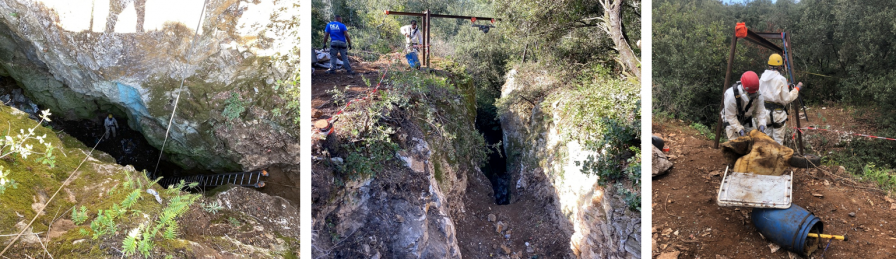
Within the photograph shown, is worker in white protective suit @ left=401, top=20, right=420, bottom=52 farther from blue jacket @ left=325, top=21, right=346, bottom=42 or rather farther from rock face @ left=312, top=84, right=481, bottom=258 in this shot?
blue jacket @ left=325, top=21, right=346, bottom=42

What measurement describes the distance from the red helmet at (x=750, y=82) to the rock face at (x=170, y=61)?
3.66 metres

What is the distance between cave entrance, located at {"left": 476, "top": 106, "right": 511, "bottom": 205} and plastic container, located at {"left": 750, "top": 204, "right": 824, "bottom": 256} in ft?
10.3

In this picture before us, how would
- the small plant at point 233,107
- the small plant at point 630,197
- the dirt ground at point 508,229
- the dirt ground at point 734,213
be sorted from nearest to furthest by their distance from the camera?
1. the dirt ground at point 734,213
2. the small plant at point 630,197
3. the small plant at point 233,107
4. the dirt ground at point 508,229

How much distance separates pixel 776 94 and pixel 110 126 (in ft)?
Result: 23.0

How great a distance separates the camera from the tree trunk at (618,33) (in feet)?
11.7

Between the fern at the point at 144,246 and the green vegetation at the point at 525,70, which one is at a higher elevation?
the green vegetation at the point at 525,70

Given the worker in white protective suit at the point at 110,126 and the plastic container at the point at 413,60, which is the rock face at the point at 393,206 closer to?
the plastic container at the point at 413,60

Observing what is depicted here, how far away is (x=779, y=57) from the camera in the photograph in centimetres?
327

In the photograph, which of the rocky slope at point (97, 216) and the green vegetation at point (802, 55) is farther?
the green vegetation at point (802, 55)

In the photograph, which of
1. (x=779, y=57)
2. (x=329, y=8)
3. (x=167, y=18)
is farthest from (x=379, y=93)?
(x=779, y=57)

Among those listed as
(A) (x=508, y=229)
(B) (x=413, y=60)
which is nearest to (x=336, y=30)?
(B) (x=413, y=60)

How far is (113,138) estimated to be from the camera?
4.57 metres

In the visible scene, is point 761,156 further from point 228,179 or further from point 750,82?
point 228,179

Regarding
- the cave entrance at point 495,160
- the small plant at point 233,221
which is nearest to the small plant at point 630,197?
the cave entrance at point 495,160
